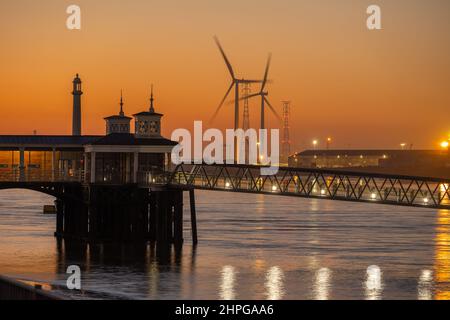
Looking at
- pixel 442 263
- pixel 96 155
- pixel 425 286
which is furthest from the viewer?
pixel 96 155

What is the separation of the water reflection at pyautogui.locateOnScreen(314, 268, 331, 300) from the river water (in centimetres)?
7

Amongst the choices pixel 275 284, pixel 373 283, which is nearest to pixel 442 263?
pixel 373 283

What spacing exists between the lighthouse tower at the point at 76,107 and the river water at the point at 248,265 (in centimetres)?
1277

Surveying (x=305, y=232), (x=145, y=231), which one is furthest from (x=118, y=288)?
(x=305, y=232)

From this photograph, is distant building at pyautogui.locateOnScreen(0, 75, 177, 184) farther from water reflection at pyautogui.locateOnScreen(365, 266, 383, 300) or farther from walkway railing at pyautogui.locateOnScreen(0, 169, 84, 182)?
water reflection at pyautogui.locateOnScreen(365, 266, 383, 300)

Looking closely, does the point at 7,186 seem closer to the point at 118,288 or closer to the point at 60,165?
the point at 60,165

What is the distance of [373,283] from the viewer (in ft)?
257

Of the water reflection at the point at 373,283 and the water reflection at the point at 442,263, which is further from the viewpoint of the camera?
the water reflection at the point at 442,263

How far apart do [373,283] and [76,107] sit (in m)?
70.8

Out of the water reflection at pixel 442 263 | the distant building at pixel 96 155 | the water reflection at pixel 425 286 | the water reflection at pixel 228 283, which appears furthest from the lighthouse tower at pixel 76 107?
the water reflection at pixel 425 286

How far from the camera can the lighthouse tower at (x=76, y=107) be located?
140m

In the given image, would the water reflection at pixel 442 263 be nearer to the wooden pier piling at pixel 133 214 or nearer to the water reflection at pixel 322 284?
the water reflection at pixel 322 284

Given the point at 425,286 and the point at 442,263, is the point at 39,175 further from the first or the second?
the point at 425,286
